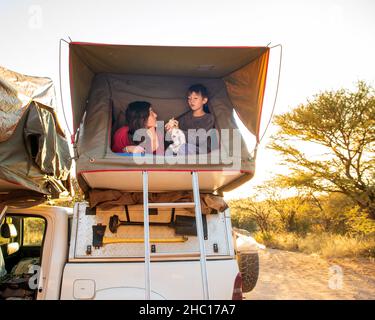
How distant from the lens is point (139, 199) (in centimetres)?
370

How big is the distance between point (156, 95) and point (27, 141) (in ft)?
5.28

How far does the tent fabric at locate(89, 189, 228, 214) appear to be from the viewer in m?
3.57

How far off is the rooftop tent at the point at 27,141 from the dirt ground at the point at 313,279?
6300 mm

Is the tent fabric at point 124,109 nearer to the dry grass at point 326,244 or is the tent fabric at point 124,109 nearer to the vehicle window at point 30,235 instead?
the vehicle window at point 30,235

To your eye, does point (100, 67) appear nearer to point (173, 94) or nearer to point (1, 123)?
point (173, 94)

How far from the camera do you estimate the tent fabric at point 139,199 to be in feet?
11.7

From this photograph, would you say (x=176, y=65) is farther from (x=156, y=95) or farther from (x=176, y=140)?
(x=176, y=140)

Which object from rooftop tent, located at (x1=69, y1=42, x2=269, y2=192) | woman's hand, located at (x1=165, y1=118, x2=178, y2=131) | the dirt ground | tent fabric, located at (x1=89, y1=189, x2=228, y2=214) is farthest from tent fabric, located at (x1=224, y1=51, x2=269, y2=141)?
the dirt ground

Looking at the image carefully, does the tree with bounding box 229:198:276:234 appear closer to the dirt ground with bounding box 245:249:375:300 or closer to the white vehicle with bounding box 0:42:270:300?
the dirt ground with bounding box 245:249:375:300

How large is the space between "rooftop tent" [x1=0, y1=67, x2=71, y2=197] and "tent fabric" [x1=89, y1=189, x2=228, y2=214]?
0.50m

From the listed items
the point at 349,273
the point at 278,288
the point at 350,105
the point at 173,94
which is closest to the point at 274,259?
the point at 349,273

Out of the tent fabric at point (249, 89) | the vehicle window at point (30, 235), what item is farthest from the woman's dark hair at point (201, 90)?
the vehicle window at point (30, 235)

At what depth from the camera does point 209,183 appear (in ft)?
12.4

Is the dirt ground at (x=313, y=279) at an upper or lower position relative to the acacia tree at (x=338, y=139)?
lower
